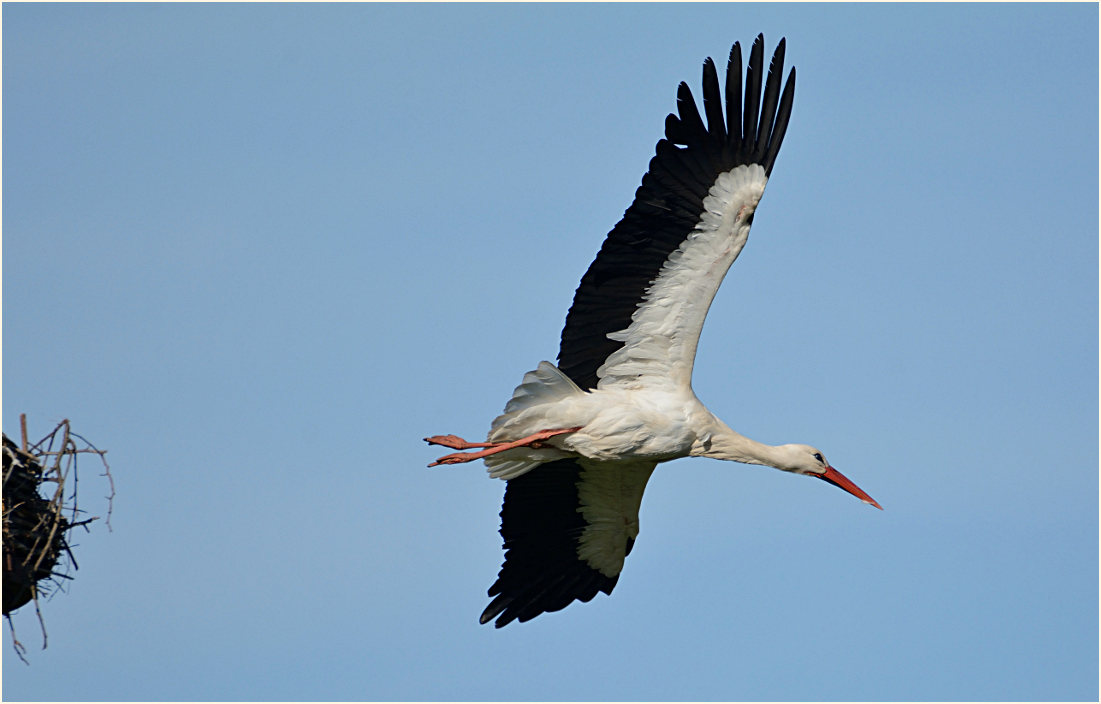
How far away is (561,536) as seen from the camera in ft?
49.6

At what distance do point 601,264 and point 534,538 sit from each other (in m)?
2.61

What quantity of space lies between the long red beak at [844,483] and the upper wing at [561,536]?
1.45 metres

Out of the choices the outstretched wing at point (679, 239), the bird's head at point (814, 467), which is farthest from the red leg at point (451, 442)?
the bird's head at point (814, 467)

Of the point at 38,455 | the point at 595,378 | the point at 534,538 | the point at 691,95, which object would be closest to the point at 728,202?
the point at 691,95

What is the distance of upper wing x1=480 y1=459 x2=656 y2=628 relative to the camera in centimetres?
1491

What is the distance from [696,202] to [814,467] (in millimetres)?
2614

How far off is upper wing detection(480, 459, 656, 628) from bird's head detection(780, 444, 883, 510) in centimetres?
110

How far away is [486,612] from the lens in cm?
1514

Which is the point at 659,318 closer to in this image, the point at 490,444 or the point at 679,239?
the point at 679,239

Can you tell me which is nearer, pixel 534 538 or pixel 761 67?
pixel 761 67

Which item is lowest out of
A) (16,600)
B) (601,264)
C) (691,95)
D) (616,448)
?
(16,600)

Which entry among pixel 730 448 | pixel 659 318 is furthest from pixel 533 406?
pixel 730 448

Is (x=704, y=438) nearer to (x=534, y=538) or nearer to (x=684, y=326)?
(x=684, y=326)

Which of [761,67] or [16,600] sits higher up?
[761,67]
